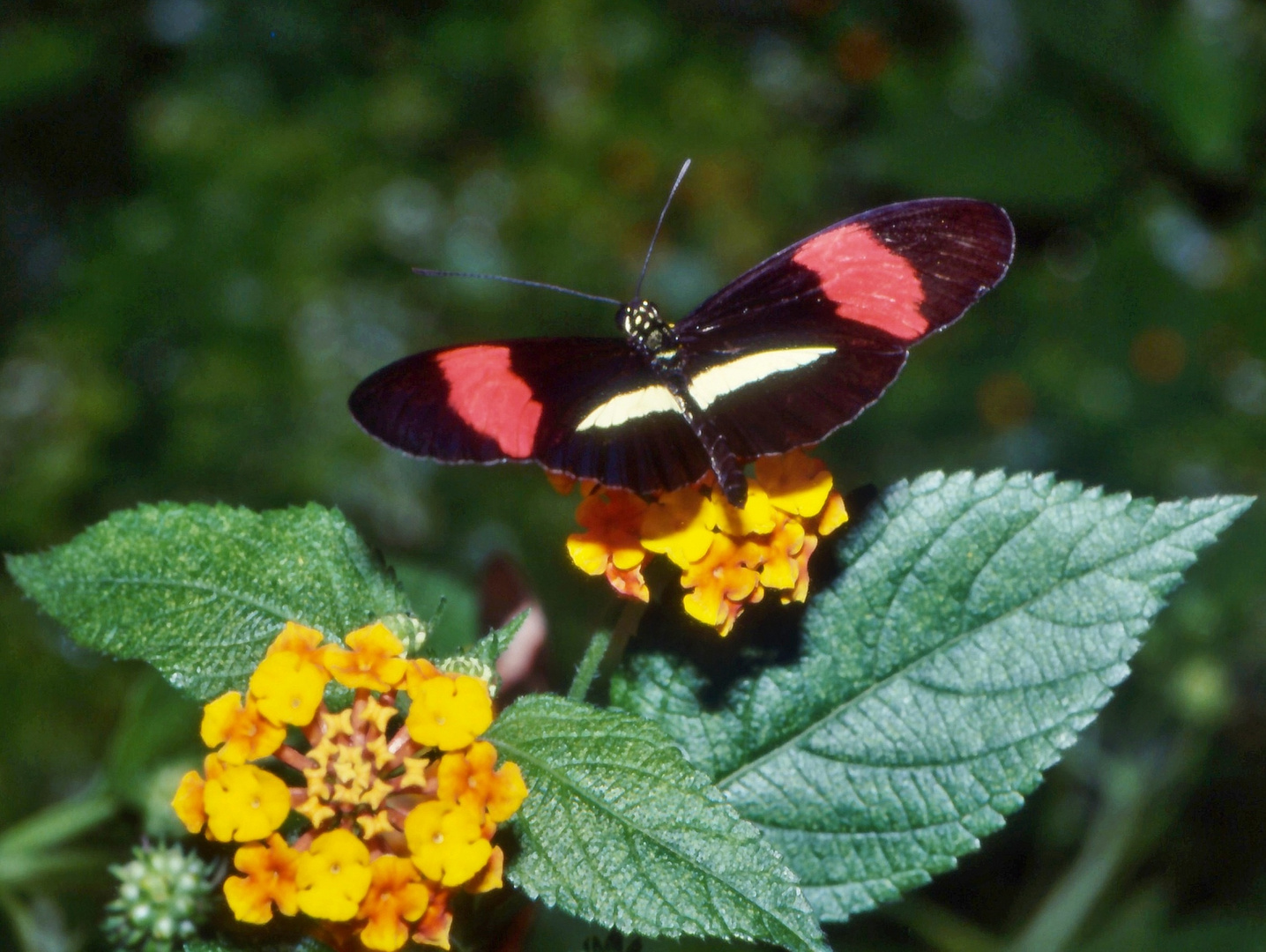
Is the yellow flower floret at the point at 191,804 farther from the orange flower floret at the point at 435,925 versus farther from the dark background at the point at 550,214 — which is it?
the dark background at the point at 550,214

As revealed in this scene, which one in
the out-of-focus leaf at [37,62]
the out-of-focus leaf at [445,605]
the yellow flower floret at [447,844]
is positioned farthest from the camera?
the out-of-focus leaf at [37,62]

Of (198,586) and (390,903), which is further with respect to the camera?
(198,586)

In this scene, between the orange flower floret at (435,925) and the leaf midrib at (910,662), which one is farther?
the leaf midrib at (910,662)

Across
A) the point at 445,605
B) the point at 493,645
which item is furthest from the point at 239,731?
the point at 445,605

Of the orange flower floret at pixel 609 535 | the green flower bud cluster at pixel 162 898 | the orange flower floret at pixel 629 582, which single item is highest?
the orange flower floret at pixel 609 535

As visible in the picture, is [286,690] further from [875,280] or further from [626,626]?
[875,280]

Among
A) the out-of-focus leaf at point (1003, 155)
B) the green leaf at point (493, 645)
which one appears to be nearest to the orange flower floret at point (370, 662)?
the green leaf at point (493, 645)

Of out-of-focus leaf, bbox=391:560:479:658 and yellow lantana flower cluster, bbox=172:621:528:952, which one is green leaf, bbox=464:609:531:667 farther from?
out-of-focus leaf, bbox=391:560:479:658

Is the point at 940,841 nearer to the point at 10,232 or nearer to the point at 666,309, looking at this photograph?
the point at 666,309

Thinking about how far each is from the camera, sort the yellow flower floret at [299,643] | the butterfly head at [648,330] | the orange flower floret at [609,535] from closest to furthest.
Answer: the yellow flower floret at [299,643], the orange flower floret at [609,535], the butterfly head at [648,330]
